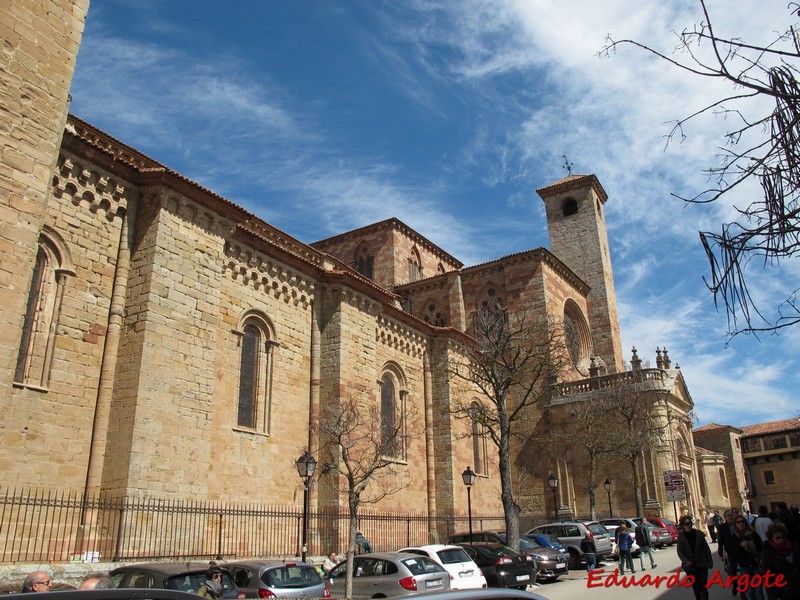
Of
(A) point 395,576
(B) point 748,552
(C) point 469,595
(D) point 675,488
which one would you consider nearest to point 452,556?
(A) point 395,576

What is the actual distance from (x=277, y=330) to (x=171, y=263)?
5260 mm

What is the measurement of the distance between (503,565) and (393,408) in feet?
38.2

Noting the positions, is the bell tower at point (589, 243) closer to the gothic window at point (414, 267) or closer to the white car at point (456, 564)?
the gothic window at point (414, 267)

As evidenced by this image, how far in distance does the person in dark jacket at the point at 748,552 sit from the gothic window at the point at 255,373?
13066mm

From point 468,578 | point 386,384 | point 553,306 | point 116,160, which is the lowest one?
point 468,578

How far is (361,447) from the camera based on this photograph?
21.2 meters

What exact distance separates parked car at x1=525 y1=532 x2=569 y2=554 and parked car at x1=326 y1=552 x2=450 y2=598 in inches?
299

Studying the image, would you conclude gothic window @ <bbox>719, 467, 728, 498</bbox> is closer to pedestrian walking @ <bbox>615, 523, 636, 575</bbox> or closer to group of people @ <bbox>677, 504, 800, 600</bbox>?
pedestrian walking @ <bbox>615, 523, 636, 575</bbox>

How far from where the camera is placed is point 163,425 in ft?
48.2

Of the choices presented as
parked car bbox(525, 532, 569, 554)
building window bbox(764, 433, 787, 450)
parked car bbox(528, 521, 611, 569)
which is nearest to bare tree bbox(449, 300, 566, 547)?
parked car bbox(525, 532, 569, 554)

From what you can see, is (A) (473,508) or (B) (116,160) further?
(A) (473,508)

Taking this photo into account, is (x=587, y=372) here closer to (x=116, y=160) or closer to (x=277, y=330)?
(x=277, y=330)

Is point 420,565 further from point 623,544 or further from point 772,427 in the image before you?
point 772,427

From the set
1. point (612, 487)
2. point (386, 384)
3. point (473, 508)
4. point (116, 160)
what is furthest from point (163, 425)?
point (612, 487)
